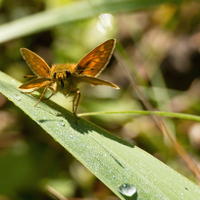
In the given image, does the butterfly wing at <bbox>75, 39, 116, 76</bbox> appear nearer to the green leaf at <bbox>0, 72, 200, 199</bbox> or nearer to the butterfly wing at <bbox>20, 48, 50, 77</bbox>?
the butterfly wing at <bbox>20, 48, 50, 77</bbox>

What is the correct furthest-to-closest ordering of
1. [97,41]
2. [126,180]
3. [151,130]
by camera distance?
[97,41], [151,130], [126,180]

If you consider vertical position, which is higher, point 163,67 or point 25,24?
point 25,24

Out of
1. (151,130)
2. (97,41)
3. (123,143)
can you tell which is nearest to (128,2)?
(97,41)

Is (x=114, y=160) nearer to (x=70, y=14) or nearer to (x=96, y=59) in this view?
(x=96, y=59)

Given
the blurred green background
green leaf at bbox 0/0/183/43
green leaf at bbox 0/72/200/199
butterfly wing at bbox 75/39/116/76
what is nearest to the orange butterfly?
butterfly wing at bbox 75/39/116/76

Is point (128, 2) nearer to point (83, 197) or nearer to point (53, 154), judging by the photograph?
point (53, 154)

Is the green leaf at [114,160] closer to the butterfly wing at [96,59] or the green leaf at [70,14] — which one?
the butterfly wing at [96,59]

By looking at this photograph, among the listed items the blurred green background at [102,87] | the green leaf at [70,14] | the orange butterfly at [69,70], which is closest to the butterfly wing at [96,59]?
the orange butterfly at [69,70]
